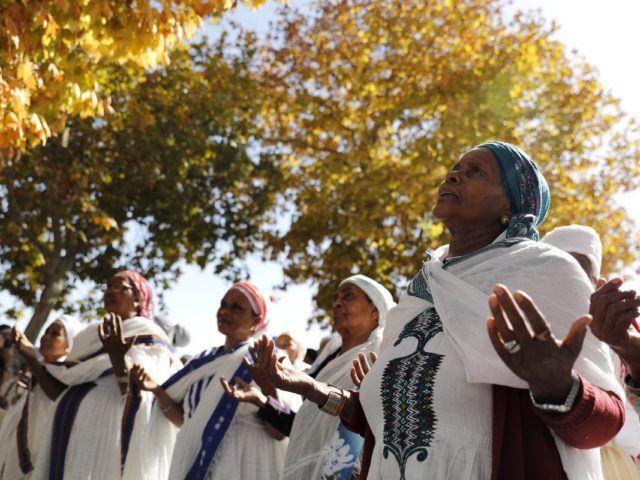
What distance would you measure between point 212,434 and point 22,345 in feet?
7.16

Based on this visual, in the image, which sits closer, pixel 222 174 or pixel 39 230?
pixel 39 230

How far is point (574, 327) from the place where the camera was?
222 centimetres

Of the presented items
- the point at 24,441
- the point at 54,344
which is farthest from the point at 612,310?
the point at 54,344

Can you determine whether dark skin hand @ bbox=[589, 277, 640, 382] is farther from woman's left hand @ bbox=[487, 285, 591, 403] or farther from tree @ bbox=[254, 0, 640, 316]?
tree @ bbox=[254, 0, 640, 316]

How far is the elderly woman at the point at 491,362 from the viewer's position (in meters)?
2.34

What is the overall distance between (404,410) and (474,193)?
32.3 inches

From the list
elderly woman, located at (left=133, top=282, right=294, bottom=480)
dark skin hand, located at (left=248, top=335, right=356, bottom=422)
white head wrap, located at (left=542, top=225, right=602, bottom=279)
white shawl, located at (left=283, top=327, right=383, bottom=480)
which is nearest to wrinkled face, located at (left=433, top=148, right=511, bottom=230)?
dark skin hand, located at (left=248, top=335, right=356, bottom=422)

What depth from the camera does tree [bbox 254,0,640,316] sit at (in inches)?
614

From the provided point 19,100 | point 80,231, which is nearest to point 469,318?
point 19,100

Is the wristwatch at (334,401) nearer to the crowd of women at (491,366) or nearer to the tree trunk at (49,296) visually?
the crowd of women at (491,366)

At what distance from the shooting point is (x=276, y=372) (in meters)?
3.62

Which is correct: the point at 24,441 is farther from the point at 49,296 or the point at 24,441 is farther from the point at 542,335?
the point at 49,296

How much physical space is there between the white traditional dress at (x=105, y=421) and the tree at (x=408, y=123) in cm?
845

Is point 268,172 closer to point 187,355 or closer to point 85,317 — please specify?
point 85,317
